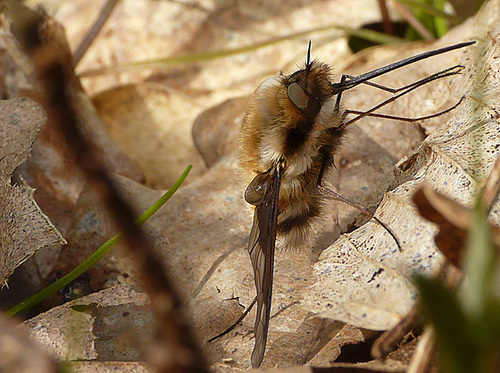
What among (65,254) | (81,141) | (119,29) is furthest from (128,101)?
(81,141)

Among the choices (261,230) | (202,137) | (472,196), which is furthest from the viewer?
(202,137)

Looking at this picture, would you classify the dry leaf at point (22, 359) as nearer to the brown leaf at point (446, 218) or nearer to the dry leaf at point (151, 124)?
the brown leaf at point (446, 218)

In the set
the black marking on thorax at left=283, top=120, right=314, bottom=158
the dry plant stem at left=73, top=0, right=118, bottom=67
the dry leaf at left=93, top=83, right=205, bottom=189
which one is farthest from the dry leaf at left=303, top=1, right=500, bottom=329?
the dry plant stem at left=73, top=0, right=118, bottom=67

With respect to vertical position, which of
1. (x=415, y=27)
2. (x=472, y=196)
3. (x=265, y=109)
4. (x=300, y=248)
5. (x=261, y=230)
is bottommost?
(x=300, y=248)

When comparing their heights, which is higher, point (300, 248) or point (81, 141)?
point (81, 141)

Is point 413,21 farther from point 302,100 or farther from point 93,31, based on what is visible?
Answer: point 93,31

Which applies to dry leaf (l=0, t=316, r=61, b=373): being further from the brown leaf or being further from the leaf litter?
the brown leaf

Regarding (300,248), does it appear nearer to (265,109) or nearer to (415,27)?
(265,109)
